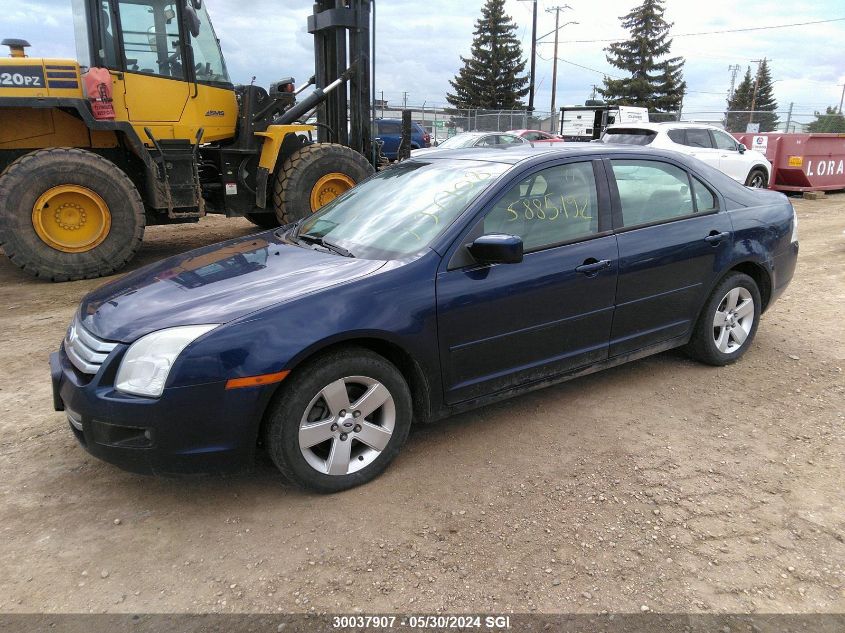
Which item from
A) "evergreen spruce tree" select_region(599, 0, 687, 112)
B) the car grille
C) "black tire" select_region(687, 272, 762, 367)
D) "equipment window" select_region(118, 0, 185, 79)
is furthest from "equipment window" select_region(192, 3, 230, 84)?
"evergreen spruce tree" select_region(599, 0, 687, 112)

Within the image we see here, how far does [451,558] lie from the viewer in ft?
8.47

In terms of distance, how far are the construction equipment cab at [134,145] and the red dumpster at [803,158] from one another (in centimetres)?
1149

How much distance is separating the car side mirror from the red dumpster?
14.0 meters

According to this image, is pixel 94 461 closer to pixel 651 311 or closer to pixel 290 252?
pixel 290 252

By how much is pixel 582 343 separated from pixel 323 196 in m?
5.40

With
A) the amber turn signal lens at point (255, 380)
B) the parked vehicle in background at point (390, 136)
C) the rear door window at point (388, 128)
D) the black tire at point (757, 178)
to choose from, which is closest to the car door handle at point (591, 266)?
the amber turn signal lens at point (255, 380)

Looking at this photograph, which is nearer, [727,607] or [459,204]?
[727,607]

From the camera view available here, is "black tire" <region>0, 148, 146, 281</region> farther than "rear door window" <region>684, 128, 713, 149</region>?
No

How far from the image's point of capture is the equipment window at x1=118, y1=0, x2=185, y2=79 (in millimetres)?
6859

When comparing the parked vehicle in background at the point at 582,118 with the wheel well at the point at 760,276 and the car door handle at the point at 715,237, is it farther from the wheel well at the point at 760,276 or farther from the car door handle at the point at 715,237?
the car door handle at the point at 715,237

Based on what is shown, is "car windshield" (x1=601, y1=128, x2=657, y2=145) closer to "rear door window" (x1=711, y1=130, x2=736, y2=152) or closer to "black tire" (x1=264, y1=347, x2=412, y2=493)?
A: "rear door window" (x1=711, y1=130, x2=736, y2=152)

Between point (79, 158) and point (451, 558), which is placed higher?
point (79, 158)

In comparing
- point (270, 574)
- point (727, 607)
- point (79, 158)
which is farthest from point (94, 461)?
point (79, 158)

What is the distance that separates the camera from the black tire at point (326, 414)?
277cm
